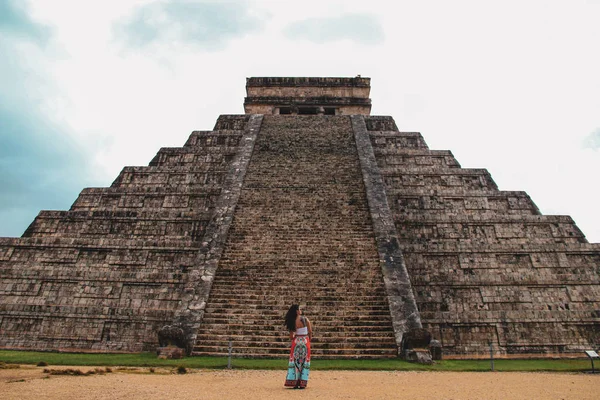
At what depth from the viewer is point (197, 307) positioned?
9.24m

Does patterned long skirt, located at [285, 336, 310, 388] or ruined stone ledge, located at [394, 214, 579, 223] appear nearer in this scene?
patterned long skirt, located at [285, 336, 310, 388]

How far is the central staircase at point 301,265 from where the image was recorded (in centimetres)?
855

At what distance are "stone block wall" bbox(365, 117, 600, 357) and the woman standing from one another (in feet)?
18.7

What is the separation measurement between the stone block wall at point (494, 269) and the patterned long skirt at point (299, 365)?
5.74m

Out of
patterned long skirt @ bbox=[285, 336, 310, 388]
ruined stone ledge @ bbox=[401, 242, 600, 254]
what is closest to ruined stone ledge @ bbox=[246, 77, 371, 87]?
ruined stone ledge @ bbox=[401, 242, 600, 254]

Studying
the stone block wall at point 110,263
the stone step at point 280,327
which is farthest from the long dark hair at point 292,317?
the stone block wall at point 110,263

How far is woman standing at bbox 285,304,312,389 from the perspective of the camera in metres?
5.23

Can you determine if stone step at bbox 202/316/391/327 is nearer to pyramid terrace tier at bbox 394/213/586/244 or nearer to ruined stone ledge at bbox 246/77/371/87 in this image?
pyramid terrace tier at bbox 394/213/586/244

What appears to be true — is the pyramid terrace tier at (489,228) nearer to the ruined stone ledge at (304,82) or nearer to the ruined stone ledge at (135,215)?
the ruined stone ledge at (135,215)

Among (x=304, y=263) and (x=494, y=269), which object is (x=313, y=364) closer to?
(x=304, y=263)

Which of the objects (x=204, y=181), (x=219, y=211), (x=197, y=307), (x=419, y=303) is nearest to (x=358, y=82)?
(x=204, y=181)

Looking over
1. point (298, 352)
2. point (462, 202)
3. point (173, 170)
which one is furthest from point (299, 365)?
point (173, 170)

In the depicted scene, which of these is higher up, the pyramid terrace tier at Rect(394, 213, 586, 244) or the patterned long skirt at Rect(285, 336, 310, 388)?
the pyramid terrace tier at Rect(394, 213, 586, 244)

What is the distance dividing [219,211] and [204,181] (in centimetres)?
242
